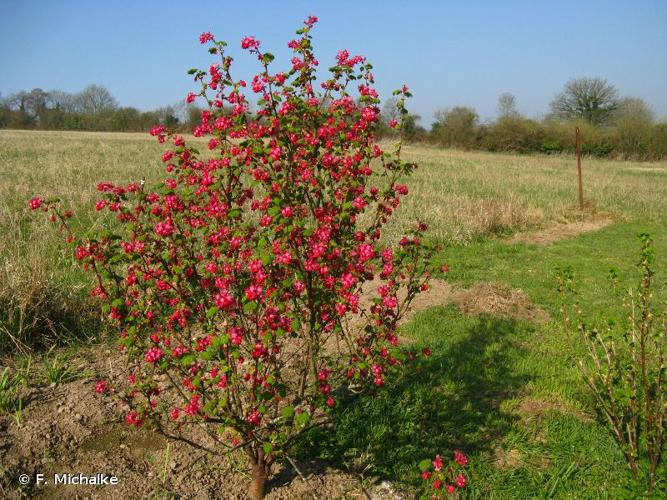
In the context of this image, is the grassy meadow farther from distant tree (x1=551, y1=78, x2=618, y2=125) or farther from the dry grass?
distant tree (x1=551, y1=78, x2=618, y2=125)

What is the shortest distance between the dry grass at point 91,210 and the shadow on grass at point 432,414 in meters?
2.88

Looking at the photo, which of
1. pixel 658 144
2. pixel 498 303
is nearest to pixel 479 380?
pixel 498 303

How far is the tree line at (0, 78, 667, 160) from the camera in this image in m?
42.8

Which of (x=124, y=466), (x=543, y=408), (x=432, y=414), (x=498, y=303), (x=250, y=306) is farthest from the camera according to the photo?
(x=498, y=303)

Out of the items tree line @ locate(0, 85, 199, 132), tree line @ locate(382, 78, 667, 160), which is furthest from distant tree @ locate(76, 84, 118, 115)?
tree line @ locate(382, 78, 667, 160)

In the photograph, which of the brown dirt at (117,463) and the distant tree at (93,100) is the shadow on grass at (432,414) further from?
the distant tree at (93,100)

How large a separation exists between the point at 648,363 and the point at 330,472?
3.37 m

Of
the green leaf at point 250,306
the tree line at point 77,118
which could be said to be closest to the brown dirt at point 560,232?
the green leaf at point 250,306

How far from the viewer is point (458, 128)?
48406 millimetres

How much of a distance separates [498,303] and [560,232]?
20.1 ft

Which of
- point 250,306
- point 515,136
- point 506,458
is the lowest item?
point 506,458

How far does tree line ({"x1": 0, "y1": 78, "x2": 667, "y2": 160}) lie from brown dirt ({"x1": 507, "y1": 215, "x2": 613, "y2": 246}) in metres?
22.5

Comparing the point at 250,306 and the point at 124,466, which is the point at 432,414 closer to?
the point at 124,466

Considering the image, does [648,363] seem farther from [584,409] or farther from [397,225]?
[397,225]
